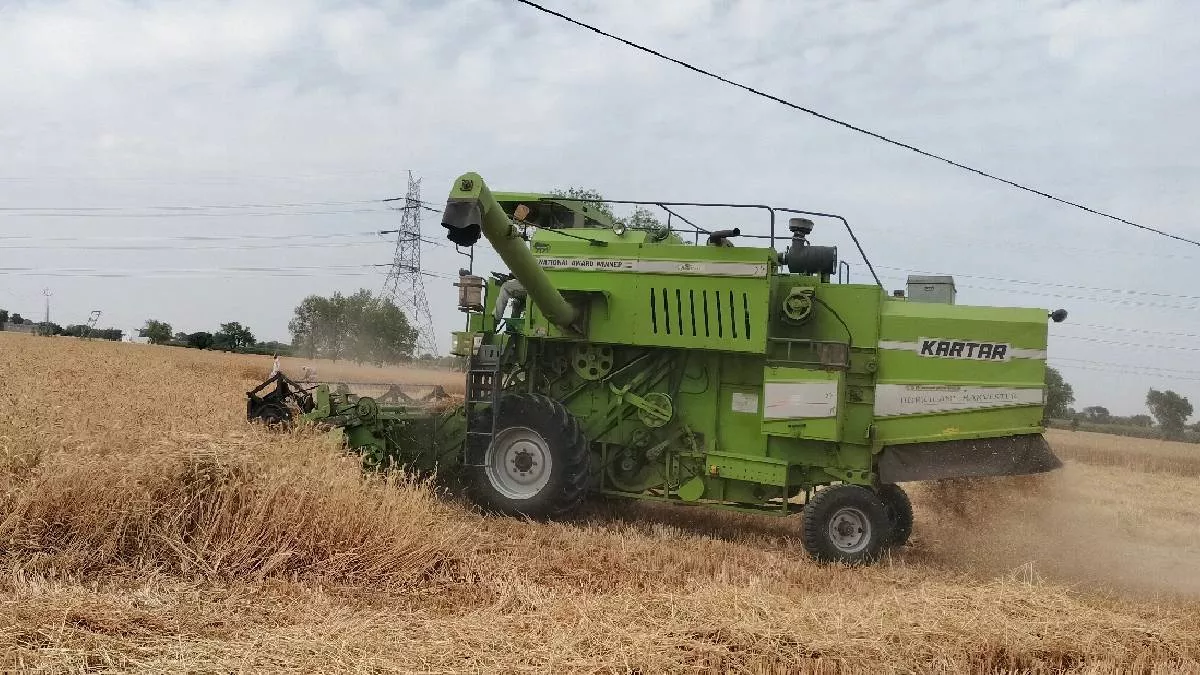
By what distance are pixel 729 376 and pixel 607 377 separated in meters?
1.12

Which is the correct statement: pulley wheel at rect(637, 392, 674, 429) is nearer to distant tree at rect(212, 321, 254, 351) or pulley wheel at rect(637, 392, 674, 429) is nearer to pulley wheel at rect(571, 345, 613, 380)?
Result: pulley wheel at rect(571, 345, 613, 380)

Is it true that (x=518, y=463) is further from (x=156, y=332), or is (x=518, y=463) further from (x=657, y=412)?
(x=156, y=332)

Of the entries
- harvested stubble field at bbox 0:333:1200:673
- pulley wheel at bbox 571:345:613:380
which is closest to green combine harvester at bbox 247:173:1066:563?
pulley wheel at bbox 571:345:613:380

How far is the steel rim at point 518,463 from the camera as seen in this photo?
8.44 m

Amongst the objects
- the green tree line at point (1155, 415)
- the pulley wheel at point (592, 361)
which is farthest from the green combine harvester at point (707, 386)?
the green tree line at point (1155, 415)

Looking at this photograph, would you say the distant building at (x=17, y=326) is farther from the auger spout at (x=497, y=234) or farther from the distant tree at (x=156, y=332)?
the auger spout at (x=497, y=234)

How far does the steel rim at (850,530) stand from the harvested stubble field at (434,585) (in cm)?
26

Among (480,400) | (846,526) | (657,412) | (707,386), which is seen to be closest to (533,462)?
(480,400)

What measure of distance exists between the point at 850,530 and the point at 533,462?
283 cm

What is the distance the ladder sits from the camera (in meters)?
8.59

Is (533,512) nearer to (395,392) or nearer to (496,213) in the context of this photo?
(395,392)

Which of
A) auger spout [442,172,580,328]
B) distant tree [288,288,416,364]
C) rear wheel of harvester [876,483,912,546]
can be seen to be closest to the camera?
auger spout [442,172,580,328]

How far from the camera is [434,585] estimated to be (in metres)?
5.45

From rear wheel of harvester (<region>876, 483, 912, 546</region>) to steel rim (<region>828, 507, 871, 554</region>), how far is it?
1.07 metres
